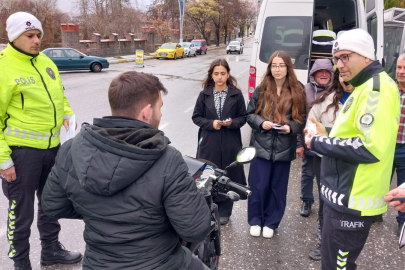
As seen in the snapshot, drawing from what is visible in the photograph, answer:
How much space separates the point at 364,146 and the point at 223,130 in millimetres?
1917

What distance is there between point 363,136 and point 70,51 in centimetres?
1721

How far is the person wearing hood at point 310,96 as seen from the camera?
144 inches

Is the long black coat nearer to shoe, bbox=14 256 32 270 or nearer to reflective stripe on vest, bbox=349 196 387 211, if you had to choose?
reflective stripe on vest, bbox=349 196 387 211

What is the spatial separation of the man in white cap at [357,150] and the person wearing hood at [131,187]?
95 cm

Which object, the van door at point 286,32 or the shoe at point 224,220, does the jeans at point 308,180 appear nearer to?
the shoe at point 224,220

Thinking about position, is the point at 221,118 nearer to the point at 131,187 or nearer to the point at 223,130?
the point at 223,130

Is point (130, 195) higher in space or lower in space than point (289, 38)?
lower

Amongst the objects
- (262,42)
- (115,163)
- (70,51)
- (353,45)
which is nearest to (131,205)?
(115,163)

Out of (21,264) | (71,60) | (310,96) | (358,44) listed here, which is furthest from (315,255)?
(71,60)

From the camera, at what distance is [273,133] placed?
3.37 m

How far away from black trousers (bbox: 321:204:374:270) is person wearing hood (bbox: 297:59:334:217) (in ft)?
5.34

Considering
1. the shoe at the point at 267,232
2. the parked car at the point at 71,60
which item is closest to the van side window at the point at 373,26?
the shoe at the point at 267,232

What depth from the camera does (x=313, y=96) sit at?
12.1ft

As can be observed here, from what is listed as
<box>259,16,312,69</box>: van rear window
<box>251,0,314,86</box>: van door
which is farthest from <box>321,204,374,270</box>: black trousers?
<box>259,16,312,69</box>: van rear window
